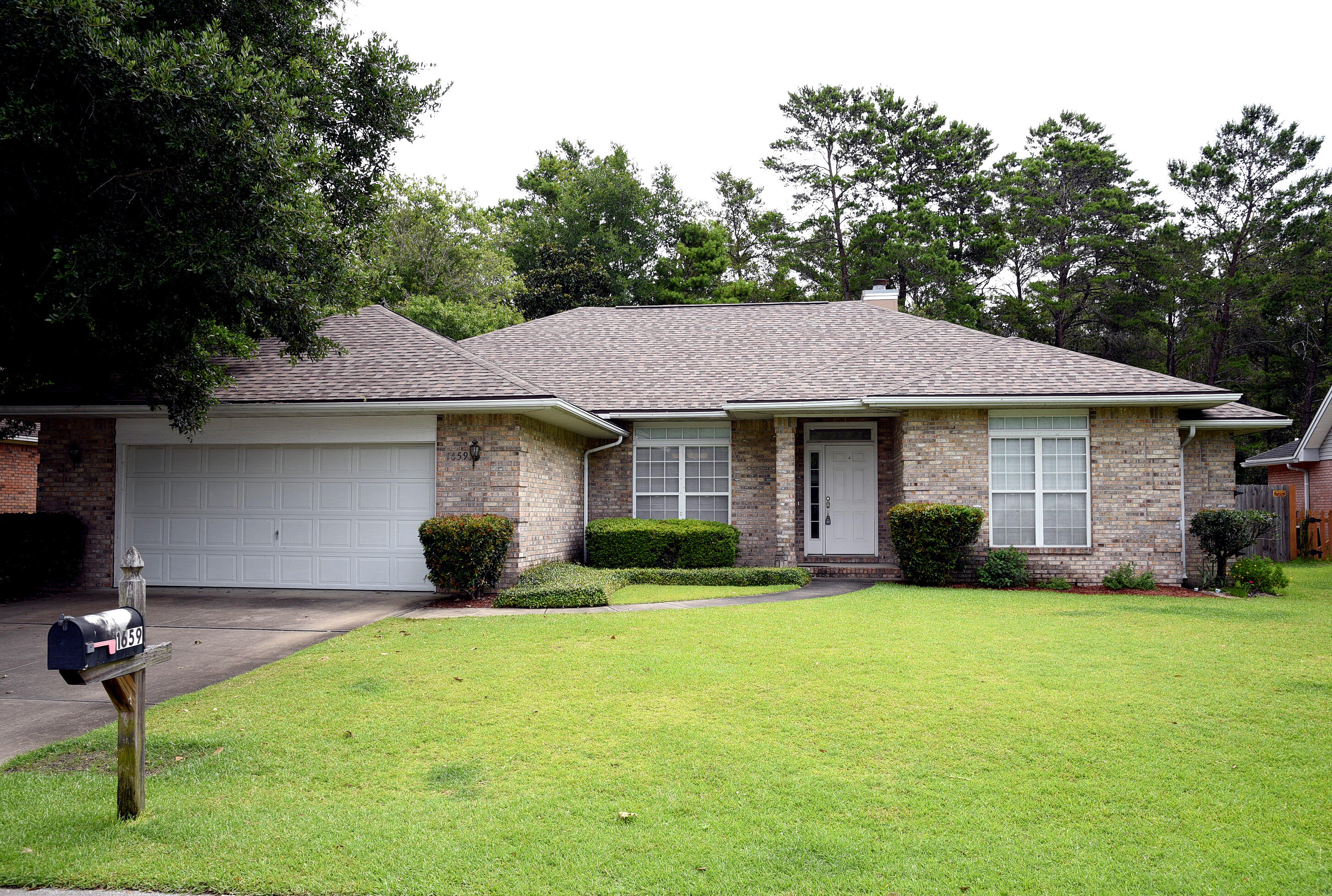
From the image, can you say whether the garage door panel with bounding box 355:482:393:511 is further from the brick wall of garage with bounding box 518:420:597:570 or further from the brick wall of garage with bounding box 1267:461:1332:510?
the brick wall of garage with bounding box 1267:461:1332:510

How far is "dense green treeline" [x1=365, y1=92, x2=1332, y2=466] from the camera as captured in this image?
32906 millimetres

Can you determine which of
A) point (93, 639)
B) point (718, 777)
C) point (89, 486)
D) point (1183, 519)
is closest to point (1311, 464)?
point (1183, 519)

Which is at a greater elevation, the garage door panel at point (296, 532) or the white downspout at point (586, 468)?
the white downspout at point (586, 468)

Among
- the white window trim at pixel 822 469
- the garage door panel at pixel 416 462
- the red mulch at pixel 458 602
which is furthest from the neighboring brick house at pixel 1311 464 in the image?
the garage door panel at pixel 416 462

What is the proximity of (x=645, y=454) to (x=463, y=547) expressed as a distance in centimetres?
544

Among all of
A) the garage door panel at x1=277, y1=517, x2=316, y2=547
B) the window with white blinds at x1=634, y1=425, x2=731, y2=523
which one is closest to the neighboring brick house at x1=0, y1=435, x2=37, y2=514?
the garage door panel at x1=277, y1=517, x2=316, y2=547

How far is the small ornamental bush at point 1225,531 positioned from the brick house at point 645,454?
1.71ft

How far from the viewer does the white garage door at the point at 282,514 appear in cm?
1259

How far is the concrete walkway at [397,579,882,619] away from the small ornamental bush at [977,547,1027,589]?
2.42 m

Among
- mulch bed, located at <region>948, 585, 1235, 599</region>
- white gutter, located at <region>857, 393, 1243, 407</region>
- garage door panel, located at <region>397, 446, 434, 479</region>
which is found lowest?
mulch bed, located at <region>948, 585, 1235, 599</region>

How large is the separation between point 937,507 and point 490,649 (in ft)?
27.7

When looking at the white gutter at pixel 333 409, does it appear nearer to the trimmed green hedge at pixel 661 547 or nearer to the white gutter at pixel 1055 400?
the trimmed green hedge at pixel 661 547

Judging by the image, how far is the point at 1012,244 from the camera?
3391 centimetres

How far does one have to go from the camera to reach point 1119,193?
112 feet
